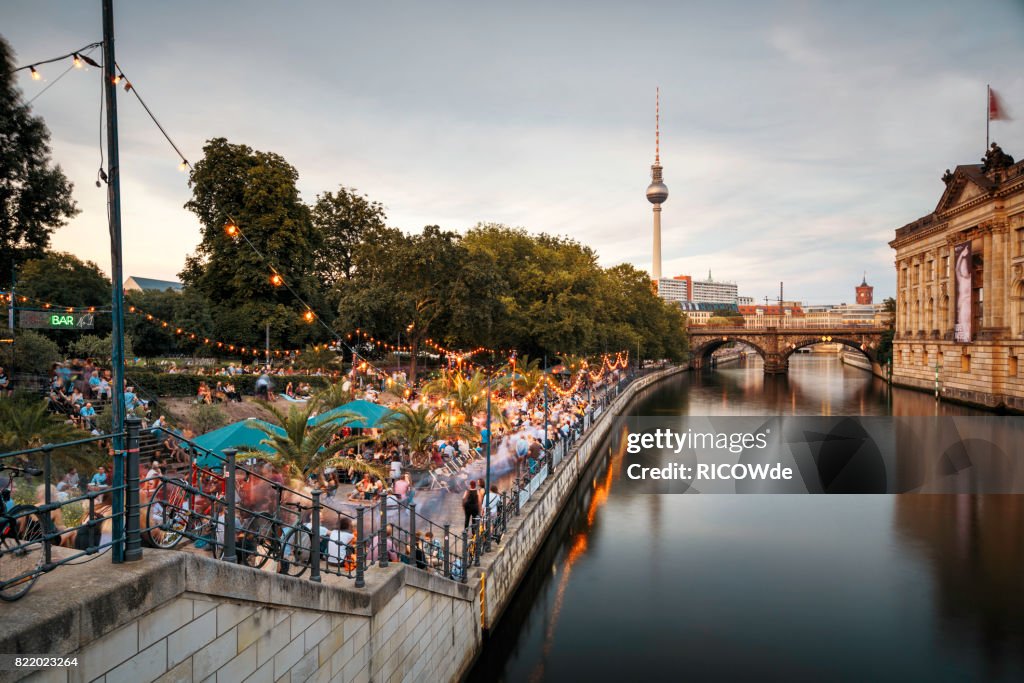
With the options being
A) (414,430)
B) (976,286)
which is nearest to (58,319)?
(414,430)

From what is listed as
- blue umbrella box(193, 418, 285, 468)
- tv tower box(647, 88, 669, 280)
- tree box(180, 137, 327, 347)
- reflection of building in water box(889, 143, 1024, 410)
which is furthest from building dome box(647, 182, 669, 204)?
blue umbrella box(193, 418, 285, 468)

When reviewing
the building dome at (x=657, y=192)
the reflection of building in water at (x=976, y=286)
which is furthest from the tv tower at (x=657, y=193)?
the reflection of building in water at (x=976, y=286)

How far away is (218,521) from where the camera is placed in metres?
5.22

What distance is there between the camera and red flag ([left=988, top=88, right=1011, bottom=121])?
45.6 metres

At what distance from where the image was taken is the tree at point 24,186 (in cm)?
1672

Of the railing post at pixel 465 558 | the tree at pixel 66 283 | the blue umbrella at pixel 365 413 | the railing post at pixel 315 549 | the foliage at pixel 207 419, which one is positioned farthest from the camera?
the tree at pixel 66 283

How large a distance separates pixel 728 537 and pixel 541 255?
1401 inches

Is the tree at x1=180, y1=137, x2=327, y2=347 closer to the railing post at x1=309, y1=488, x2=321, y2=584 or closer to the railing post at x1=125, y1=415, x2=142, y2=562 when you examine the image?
the railing post at x1=309, y1=488, x2=321, y2=584

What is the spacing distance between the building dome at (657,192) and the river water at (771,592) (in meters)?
170

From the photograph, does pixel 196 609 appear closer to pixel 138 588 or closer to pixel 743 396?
pixel 138 588

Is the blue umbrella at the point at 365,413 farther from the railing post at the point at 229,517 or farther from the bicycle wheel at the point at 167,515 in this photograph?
the railing post at the point at 229,517

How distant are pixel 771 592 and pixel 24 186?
2398 cm

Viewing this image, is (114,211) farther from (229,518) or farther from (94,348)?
(94,348)

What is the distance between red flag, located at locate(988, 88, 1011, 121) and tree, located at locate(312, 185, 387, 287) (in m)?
47.6
